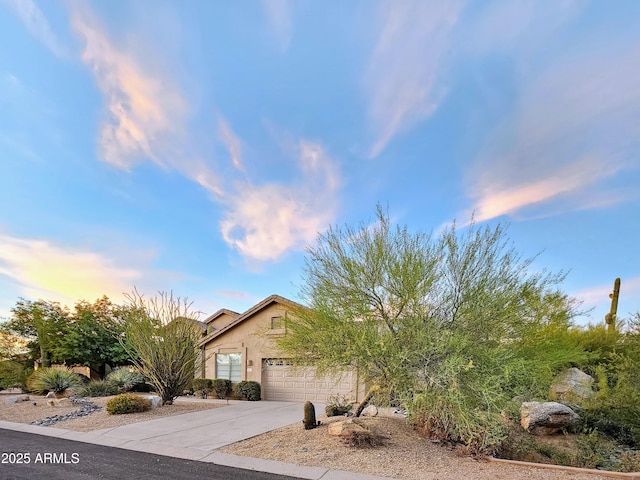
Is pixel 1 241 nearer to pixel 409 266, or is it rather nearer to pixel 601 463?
pixel 409 266

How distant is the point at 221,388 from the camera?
57.3ft

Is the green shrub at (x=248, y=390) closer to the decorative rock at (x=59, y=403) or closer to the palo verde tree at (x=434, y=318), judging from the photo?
the decorative rock at (x=59, y=403)

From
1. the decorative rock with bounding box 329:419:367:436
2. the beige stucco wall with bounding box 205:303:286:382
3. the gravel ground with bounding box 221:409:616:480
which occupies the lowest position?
the gravel ground with bounding box 221:409:616:480

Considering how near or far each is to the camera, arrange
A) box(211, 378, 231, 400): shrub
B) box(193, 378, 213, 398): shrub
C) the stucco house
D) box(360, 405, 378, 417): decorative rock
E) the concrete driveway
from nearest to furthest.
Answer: the concrete driveway → box(360, 405, 378, 417): decorative rock → the stucco house → box(211, 378, 231, 400): shrub → box(193, 378, 213, 398): shrub

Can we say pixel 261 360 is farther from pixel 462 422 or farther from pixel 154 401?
pixel 462 422

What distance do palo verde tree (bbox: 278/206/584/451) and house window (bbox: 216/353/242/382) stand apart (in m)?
10.3

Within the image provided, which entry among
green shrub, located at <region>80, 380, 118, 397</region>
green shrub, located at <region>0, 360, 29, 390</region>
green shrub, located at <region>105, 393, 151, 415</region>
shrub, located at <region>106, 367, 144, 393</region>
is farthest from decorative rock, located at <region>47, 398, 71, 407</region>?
green shrub, located at <region>0, 360, 29, 390</region>

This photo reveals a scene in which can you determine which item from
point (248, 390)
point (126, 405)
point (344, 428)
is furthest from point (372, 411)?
point (248, 390)

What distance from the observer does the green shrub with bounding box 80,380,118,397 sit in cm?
1655

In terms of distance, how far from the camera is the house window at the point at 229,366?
59.5 feet

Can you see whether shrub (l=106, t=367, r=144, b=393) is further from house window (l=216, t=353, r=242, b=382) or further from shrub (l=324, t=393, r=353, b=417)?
shrub (l=324, t=393, r=353, b=417)

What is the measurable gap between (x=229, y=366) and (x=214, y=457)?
12002 mm

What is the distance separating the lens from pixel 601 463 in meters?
7.36

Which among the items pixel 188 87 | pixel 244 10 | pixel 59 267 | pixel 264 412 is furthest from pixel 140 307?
pixel 244 10
